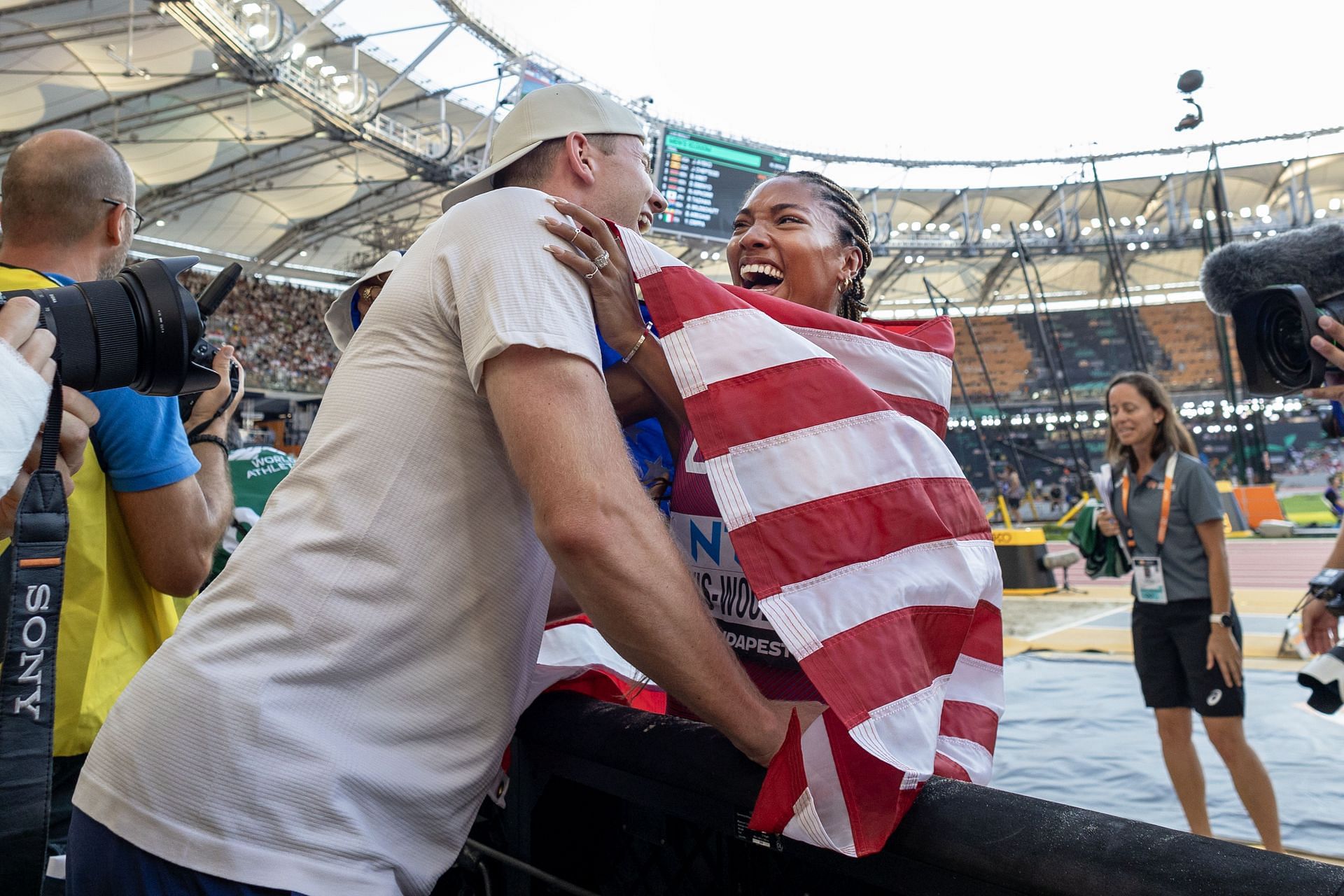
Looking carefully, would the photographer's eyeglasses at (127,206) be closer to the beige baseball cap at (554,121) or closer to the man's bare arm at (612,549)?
the beige baseball cap at (554,121)

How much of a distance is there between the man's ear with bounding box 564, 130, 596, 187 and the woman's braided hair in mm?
578

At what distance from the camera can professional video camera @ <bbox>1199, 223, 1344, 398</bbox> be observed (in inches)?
62.6

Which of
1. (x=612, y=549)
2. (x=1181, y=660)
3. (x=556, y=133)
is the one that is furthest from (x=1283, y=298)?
(x=1181, y=660)

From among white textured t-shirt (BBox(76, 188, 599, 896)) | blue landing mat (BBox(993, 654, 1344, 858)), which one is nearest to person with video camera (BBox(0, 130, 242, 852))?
white textured t-shirt (BBox(76, 188, 599, 896))

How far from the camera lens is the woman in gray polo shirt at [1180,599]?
321cm

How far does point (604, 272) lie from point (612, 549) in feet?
1.15

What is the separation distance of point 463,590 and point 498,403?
0.70 feet

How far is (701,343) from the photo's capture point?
997mm

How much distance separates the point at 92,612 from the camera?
1.54 metres

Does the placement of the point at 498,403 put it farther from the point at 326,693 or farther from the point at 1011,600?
the point at 1011,600

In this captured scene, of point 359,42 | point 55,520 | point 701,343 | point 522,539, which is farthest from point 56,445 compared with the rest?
point 359,42

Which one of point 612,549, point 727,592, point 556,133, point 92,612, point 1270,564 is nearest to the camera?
point 612,549

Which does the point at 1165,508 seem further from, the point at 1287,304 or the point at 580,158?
the point at 580,158

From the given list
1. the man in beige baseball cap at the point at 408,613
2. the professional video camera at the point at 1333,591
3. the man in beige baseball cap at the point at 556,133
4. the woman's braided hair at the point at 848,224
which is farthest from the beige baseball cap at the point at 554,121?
the professional video camera at the point at 1333,591
